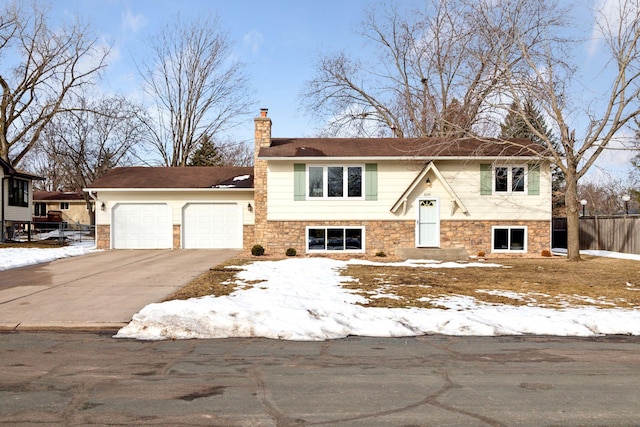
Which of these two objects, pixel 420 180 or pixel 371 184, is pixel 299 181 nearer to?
pixel 371 184

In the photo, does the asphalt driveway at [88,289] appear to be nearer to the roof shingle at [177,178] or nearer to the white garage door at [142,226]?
the white garage door at [142,226]

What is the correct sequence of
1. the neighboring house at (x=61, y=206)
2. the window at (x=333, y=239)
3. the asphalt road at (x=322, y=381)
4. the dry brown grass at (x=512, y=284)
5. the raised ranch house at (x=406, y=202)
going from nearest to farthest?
the asphalt road at (x=322, y=381), the dry brown grass at (x=512, y=284), the raised ranch house at (x=406, y=202), the window at (x=333, y=239), the neighboring house at (x=61, y=206)

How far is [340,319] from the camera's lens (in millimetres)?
7422

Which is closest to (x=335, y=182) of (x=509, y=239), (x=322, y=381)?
(x=509, y=239)

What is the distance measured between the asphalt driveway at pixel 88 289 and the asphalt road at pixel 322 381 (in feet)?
3.11

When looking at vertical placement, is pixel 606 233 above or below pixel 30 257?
above

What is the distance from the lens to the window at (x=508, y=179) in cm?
1903

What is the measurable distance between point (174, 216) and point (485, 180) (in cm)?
1341

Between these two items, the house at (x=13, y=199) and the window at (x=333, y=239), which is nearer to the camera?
the window at (x=333, y=239)

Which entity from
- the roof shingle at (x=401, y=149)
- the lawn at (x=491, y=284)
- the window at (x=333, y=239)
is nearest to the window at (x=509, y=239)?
the roof shingle at (x=401, y=149)

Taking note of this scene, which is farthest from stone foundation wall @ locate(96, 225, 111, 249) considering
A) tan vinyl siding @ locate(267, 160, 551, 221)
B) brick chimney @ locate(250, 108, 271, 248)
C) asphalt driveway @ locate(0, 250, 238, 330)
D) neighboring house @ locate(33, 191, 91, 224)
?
neighboring house @ locate(33, 191, 91, 224)

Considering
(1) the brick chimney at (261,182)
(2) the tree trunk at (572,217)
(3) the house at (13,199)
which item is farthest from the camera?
(3) the house at (13,199)

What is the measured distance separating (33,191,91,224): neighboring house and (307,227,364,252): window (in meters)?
39.6

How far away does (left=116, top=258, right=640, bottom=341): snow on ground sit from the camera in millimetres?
6793
